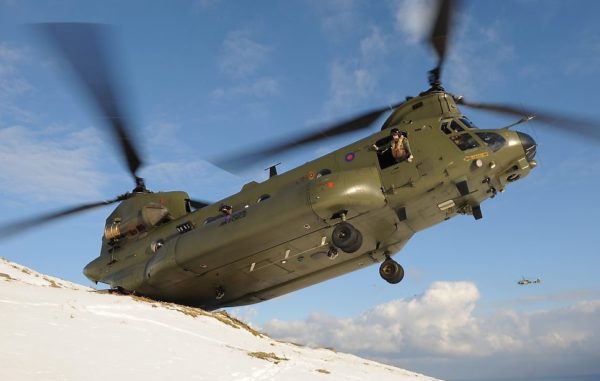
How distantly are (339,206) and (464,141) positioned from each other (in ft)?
12.6

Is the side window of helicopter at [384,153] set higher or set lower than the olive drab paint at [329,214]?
higher

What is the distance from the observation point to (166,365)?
305 inches

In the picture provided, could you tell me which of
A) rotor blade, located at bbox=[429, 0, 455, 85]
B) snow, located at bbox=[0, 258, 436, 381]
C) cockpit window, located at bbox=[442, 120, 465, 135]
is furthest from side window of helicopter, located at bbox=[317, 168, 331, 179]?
snow, located at bbox=[0, 258, 436, 381]

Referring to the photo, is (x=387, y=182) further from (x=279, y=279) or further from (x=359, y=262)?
(x=279, y=279)

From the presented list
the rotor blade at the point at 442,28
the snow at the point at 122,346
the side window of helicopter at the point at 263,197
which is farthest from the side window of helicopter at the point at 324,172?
the snow at the point at 122,346

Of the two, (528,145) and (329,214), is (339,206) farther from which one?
(528,145)

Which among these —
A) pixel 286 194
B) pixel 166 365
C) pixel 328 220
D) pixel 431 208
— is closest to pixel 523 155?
pixel 431 208

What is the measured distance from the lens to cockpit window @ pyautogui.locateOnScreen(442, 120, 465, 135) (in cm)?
1384

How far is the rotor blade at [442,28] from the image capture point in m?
11.7

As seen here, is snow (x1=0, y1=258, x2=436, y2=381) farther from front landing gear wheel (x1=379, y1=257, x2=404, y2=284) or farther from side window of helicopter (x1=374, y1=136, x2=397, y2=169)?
side window of helicopter (x1=374, y1=136, x2=397, y2=169)

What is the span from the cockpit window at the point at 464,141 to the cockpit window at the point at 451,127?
217mm

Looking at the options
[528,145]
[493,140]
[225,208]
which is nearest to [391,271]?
[493,140]

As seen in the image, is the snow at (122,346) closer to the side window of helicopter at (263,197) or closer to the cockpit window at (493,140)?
the side window of helicopter at (263,197)

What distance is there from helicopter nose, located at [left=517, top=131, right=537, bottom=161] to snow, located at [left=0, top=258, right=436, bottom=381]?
6.83 meters
